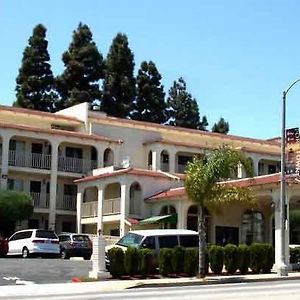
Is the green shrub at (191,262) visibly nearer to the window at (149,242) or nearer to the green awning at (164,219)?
the window at (149,242)

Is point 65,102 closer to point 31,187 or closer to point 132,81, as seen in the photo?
point 132,81

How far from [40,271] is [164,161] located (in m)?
25.1

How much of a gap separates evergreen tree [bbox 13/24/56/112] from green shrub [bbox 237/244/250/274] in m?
48.7

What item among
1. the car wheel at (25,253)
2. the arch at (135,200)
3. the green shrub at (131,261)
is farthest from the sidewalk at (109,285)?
the arch at (135,200)

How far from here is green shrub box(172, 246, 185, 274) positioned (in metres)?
28.1

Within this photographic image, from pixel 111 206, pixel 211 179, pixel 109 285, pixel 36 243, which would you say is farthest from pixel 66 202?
pixel 109 285

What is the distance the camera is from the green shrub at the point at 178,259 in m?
28.1

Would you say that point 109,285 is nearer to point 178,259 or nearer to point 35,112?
point 178,259

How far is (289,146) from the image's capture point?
30.4 meters

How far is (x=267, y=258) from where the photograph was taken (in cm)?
3067

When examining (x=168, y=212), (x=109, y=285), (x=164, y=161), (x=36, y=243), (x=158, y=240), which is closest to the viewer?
(x=109, y=285)

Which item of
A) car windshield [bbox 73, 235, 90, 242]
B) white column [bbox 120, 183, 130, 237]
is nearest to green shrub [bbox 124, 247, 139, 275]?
car windshield [bbox 73, 235, 90, 242]

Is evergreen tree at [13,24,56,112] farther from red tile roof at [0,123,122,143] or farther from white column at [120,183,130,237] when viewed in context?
white column at [120,183,130,237]

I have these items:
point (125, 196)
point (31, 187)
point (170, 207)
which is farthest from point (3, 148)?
point (170, 207)
